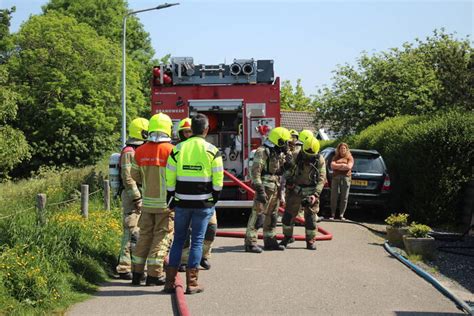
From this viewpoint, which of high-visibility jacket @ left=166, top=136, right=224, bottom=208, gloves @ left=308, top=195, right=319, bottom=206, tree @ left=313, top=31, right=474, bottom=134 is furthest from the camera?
tree @ left=313, top=31, right=474, bottom=134

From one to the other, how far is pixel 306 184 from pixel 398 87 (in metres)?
20.3

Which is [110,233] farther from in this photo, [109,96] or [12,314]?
[109,96]

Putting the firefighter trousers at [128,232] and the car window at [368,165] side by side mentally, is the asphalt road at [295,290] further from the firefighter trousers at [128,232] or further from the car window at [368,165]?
the car window at [368,165]

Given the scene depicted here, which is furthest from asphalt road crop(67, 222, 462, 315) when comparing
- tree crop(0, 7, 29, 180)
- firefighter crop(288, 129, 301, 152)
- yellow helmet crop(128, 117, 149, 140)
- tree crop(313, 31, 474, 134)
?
tree crop(0, 7, 29, 180)

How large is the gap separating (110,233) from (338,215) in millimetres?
7686

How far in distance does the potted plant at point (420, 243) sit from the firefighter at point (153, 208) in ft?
15.2

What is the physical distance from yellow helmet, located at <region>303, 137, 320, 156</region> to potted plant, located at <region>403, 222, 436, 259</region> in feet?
6.74

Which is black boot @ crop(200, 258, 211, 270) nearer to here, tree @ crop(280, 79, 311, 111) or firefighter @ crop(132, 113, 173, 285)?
firefighter @ crop(132, 113, 173, 285)

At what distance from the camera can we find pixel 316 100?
34719 mm

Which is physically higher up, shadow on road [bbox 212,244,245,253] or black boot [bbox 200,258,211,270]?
black boot [bbox 200,258,211,270]

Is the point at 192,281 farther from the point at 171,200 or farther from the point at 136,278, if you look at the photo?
the point at 171,200

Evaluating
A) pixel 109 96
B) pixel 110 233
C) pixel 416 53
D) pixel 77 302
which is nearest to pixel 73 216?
pixel 110 233

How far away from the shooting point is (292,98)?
8319cm

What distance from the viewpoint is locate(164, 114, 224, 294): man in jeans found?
7.69 m
